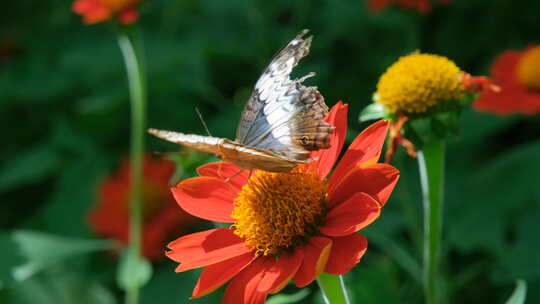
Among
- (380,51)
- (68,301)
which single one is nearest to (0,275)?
(68,301)

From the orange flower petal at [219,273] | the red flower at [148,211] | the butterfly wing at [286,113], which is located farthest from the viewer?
the red flower at [148,211]

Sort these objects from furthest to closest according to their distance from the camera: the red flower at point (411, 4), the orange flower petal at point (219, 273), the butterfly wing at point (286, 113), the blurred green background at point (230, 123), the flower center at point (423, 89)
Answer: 1. the red flower at point (411, 4)
2. the blurred green background at point (230, 123)
3. the flower center at point (423, 89)
4. the butterfly wing at point (286, 113)
5. the orange flower petal at point (219, 273)

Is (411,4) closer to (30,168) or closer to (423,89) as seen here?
(423,89)

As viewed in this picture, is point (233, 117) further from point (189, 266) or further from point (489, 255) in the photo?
point (189, 266)

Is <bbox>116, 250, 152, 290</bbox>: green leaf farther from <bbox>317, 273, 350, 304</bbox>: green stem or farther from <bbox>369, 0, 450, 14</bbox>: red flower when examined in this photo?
<bbox>369, 0, 450, 14</bbox>: red flower

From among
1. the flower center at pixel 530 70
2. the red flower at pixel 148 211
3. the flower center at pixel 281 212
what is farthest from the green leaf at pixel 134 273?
the flower center at pixel 530 70

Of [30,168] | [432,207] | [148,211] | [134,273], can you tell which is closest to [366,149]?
[432,207]

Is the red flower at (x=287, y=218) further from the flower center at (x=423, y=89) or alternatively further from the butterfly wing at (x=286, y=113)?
the flower center at (x=423, y=89)
